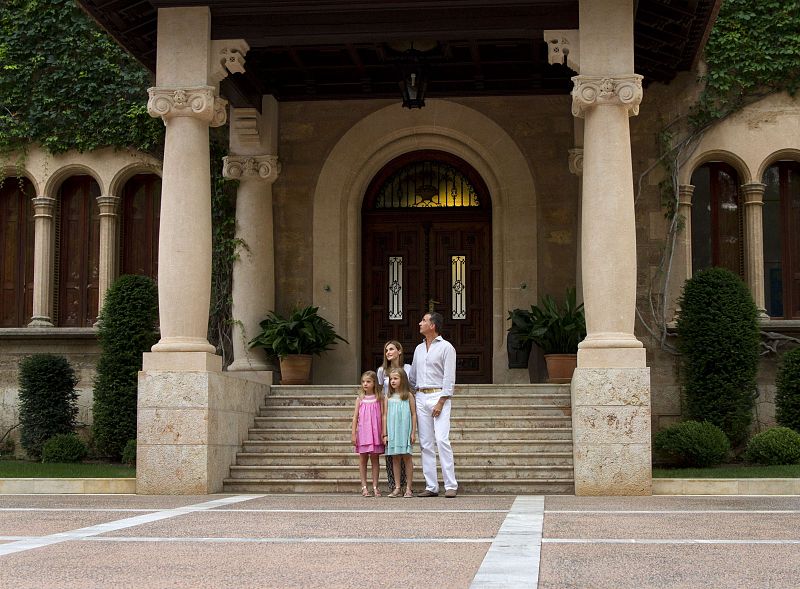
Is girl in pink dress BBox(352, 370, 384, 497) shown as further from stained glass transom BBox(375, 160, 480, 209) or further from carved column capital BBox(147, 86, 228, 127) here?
stained glass transom BBox(375, 160, 480, 209)

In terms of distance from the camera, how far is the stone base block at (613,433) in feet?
41.7

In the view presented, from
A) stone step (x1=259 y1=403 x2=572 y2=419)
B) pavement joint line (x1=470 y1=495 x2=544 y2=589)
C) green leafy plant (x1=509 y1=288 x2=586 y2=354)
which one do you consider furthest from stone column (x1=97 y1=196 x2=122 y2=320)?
pavement joint line (x1=470 y1=495 x2=544 y2=589)

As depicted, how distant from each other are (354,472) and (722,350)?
5938 millimetres

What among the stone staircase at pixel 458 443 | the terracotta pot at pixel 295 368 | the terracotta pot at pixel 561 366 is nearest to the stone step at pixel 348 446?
the stone staircase at pixel 458 443

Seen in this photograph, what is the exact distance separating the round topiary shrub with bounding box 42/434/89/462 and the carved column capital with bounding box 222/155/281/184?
466 centimetres

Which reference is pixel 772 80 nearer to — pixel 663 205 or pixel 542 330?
pixel 663 205

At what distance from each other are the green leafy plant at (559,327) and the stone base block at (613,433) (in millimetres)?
3307

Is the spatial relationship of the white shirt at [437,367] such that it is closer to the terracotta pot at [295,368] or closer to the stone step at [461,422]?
the stone step at [461,422]

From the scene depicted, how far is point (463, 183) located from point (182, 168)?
6.46 m

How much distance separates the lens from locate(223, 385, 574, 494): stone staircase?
13.4 meters

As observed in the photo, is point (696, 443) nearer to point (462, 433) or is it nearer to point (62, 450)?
point (462, 433)

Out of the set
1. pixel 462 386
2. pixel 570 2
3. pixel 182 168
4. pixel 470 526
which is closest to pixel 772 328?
pixel 462 386

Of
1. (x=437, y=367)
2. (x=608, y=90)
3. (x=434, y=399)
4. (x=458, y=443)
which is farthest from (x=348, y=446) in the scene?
(x=608, y=90)

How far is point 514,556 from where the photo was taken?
6.34 metres
